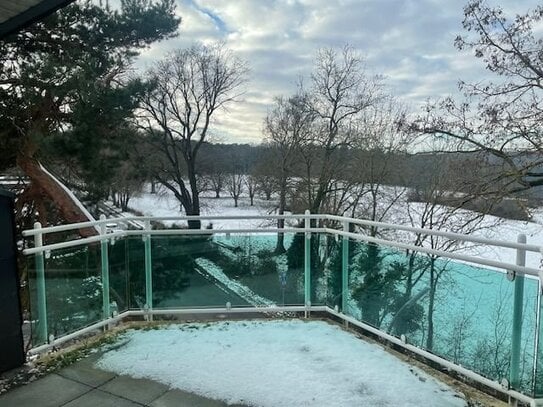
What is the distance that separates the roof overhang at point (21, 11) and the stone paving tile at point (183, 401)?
2.37m

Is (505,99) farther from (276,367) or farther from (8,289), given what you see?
(8,289)

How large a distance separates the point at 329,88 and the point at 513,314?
23.2 meters

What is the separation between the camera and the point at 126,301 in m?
3.93

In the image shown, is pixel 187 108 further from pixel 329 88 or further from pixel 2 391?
pixel 2 391

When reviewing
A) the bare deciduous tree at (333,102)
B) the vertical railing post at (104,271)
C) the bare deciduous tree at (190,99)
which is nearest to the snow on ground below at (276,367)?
the vertical railing post at (104,271)

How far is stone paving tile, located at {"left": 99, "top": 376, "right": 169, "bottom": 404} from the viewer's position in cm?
244

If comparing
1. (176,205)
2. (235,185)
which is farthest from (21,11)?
(235,185)

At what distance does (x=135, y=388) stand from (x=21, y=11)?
242 centimetres

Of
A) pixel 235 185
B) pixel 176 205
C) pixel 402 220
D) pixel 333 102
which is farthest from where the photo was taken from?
pixel 235 185

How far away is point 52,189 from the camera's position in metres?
10.1

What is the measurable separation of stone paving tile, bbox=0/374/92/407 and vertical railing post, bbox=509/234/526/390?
2.48 meters

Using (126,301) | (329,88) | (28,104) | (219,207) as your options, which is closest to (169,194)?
(219,207)

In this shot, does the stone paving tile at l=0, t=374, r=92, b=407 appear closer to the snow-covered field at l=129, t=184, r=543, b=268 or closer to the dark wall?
the dark wall

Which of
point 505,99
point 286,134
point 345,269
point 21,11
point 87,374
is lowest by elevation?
point 87,374
